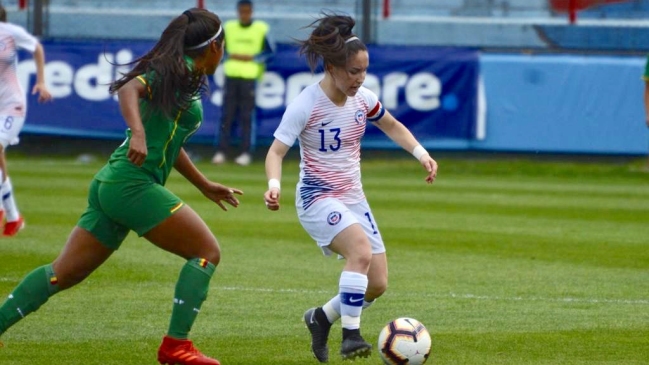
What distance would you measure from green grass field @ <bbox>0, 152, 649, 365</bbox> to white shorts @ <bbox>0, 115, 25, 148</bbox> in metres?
0.90

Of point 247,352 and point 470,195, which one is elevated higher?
point 247,352

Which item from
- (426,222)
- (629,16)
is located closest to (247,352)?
(426,222)

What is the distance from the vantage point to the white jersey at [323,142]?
6602 millimetres

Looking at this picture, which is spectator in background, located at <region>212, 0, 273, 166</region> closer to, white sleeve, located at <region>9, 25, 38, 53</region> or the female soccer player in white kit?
white sleeve, located at <region>9, 25, 38, 53</region>

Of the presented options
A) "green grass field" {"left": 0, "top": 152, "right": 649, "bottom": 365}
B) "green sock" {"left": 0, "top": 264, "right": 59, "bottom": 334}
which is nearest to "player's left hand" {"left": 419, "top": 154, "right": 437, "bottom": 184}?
"green grass field" {"left": 0, "top": 152, "right": 649, "bottom": 365}

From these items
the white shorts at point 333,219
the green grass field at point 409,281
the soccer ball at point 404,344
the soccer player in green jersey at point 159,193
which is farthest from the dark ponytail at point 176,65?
the soccer ball at point 404,344

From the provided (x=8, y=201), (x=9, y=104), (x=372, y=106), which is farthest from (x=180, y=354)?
(x=9, y=104)

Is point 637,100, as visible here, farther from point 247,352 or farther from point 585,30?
point 247,352

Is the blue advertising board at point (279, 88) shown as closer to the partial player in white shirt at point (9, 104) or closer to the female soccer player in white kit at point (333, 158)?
the partial player in white shirt at point (9, 104)

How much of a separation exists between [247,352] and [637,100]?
14.1 m

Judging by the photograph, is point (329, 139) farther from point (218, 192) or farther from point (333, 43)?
point (218, 192)

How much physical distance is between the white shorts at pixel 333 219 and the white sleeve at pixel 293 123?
382 millimetres

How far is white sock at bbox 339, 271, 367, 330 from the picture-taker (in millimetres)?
6320

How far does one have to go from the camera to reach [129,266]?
32.2ft
